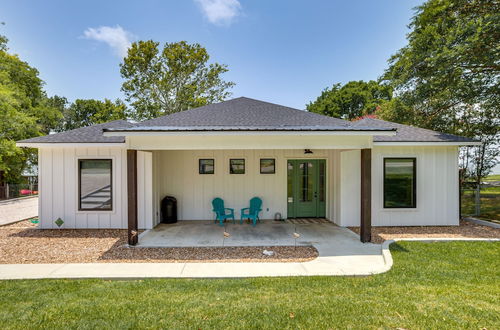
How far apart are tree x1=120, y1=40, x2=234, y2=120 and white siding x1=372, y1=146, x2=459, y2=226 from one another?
1689 cm

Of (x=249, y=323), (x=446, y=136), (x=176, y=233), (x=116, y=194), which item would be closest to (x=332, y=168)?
(x=446, y=136)

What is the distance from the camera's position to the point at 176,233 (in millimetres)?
7363

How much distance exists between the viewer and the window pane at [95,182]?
7988 millimetres

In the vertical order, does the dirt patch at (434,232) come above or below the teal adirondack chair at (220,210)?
below

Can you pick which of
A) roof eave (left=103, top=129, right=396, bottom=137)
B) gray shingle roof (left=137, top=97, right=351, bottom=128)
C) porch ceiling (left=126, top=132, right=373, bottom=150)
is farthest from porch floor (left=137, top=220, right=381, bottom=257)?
gray shingle roof (left=137, top=97, right=351, bottom=128)

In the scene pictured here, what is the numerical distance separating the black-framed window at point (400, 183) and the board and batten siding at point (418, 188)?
125 millimetres

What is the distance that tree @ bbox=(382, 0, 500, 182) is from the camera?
8.45 metres

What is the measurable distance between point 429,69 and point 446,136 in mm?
3400

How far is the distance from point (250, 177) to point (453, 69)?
27.9 feet

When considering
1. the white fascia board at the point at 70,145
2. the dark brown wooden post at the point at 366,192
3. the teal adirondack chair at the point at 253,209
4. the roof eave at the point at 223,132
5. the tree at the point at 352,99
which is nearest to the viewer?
the roof eave at the point at 223,132

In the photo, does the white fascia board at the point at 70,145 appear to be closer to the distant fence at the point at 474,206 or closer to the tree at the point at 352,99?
the distant fence at the point at 474,206

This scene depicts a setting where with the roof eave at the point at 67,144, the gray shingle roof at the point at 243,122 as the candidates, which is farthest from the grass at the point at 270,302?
the roof eave at the point at 67,144

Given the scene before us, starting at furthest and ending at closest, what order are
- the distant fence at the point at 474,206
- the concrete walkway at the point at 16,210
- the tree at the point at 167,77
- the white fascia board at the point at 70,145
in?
the tree at the point at 167,77
the concrete walkway at the point at 16,210
the distant fence at the point at 474,206
the white fascia board at the point at 70,145

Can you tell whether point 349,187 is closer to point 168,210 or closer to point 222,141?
point 222,141
